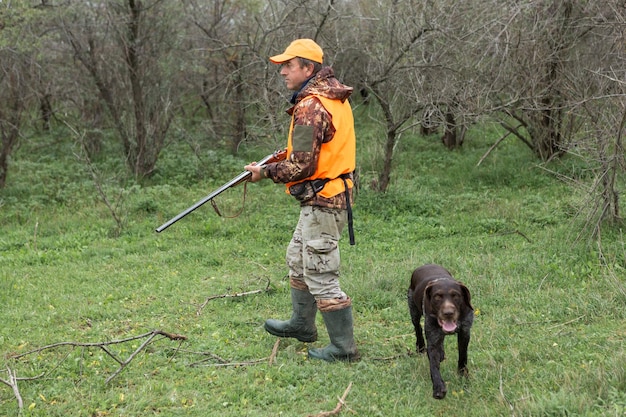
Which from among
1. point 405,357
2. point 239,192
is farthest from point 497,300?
point 239,192

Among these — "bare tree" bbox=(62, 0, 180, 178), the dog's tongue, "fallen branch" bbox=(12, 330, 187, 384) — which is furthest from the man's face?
"bare tree" bbox=(62, 0, 180, 178)

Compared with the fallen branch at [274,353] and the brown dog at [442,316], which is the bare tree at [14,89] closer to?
the fallen branch at [274,353]

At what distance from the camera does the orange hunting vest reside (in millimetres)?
4695

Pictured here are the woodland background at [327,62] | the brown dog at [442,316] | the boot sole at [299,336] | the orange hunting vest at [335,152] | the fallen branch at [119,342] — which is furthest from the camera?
the woodland background at [327,62]

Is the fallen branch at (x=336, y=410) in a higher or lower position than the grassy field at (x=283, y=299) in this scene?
higher

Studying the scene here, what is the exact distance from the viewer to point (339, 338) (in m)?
4.90

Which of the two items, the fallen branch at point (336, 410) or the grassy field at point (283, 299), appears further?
the grassy field at point (283, 299)

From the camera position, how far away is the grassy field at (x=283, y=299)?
14.2ft

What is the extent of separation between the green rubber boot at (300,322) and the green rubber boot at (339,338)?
330 millimetres

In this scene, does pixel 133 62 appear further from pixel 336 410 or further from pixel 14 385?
pixel 336 410

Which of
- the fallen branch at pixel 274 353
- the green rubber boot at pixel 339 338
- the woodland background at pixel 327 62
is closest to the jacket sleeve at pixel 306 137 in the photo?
the green rubber boot at pixel 339 338

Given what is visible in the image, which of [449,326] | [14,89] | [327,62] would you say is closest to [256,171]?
[449,326]

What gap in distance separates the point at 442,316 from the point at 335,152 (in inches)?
51.9

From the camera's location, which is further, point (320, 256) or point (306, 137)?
point (320, 256)
